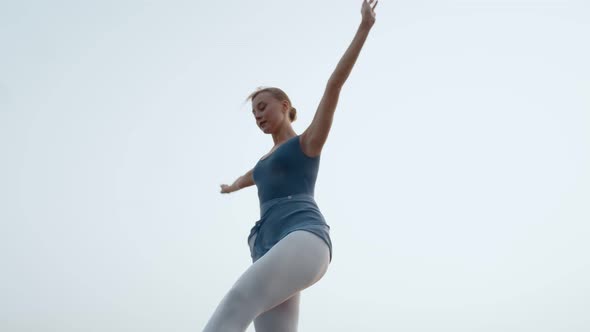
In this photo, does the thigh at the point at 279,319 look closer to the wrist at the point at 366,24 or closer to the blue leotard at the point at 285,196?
the blue leotard at the point at 285,196

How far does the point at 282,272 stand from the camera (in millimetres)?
3186

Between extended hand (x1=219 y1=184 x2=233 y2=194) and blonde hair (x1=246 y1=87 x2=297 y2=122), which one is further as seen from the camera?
extended hand (x1=219 y1=184 x2=233 y2=194)

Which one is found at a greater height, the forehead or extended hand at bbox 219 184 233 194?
extended hand at bbox 219 184 233 194

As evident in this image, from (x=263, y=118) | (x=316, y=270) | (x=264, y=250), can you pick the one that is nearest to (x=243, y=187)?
(x=263, y=118)

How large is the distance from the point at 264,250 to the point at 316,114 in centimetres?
82

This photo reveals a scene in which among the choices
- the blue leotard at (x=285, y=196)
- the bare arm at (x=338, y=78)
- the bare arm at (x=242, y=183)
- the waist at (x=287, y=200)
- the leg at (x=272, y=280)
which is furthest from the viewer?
the bare arm at (x=242, y=183)

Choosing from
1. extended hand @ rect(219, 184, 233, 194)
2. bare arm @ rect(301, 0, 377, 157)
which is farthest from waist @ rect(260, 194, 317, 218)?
extended hand @ rect(219, 184, 233, 194)

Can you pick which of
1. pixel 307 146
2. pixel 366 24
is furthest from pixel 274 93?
pixel 366 24

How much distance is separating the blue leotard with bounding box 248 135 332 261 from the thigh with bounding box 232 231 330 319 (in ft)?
0.61

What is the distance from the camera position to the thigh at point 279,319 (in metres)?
3.61

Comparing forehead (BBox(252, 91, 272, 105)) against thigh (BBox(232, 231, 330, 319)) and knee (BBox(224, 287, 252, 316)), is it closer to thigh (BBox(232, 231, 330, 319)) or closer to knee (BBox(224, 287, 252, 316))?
thigh (BBox(232, 231, 330, 319))

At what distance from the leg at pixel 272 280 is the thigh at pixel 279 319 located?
13.9 inches

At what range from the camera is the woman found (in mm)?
3113

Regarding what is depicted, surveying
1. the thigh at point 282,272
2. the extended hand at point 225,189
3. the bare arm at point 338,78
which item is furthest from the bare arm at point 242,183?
the thigh at point 282,272
